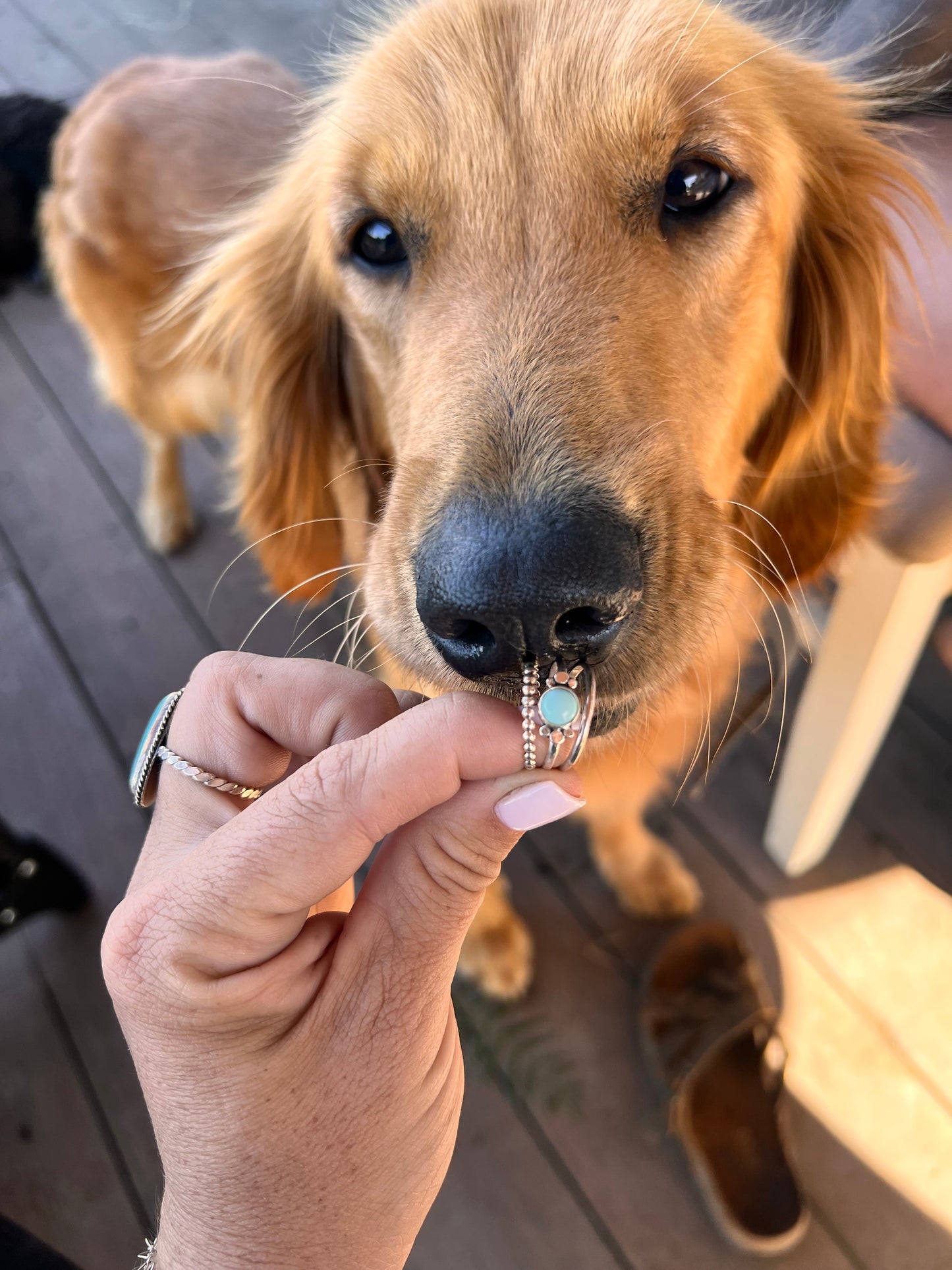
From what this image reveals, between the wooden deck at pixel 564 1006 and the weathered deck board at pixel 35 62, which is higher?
the weathered deck board at pixel 35 62

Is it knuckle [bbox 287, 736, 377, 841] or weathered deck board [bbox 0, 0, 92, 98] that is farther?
weathered deck board [bbox 0, 0, 92, 98]

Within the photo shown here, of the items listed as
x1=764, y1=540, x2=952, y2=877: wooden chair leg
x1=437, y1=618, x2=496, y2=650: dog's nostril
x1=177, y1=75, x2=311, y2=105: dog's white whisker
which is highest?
x1=177, y1=75, x2=311, y2=105: dog's white whisker

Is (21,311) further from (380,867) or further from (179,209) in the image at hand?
(380,867)

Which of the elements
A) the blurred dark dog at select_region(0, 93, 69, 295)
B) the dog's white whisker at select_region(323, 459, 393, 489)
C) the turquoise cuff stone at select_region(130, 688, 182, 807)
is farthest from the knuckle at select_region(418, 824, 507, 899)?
the blurred dark dog at select_region(0, 93, 69, 295)

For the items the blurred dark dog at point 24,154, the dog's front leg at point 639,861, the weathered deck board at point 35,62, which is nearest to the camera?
the dog's front leg at point 639,861

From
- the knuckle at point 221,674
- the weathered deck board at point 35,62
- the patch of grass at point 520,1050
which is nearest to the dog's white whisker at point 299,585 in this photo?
the knuckle at point 221,674

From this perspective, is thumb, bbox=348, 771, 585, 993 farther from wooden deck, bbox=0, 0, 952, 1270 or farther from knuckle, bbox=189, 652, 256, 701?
wooden deck, bbox=0, 0, 952, 1270

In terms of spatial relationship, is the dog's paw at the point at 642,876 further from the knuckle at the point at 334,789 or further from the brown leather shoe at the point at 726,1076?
the knuckle at the point at 334,789

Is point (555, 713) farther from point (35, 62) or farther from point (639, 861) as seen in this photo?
point (35, 62)
